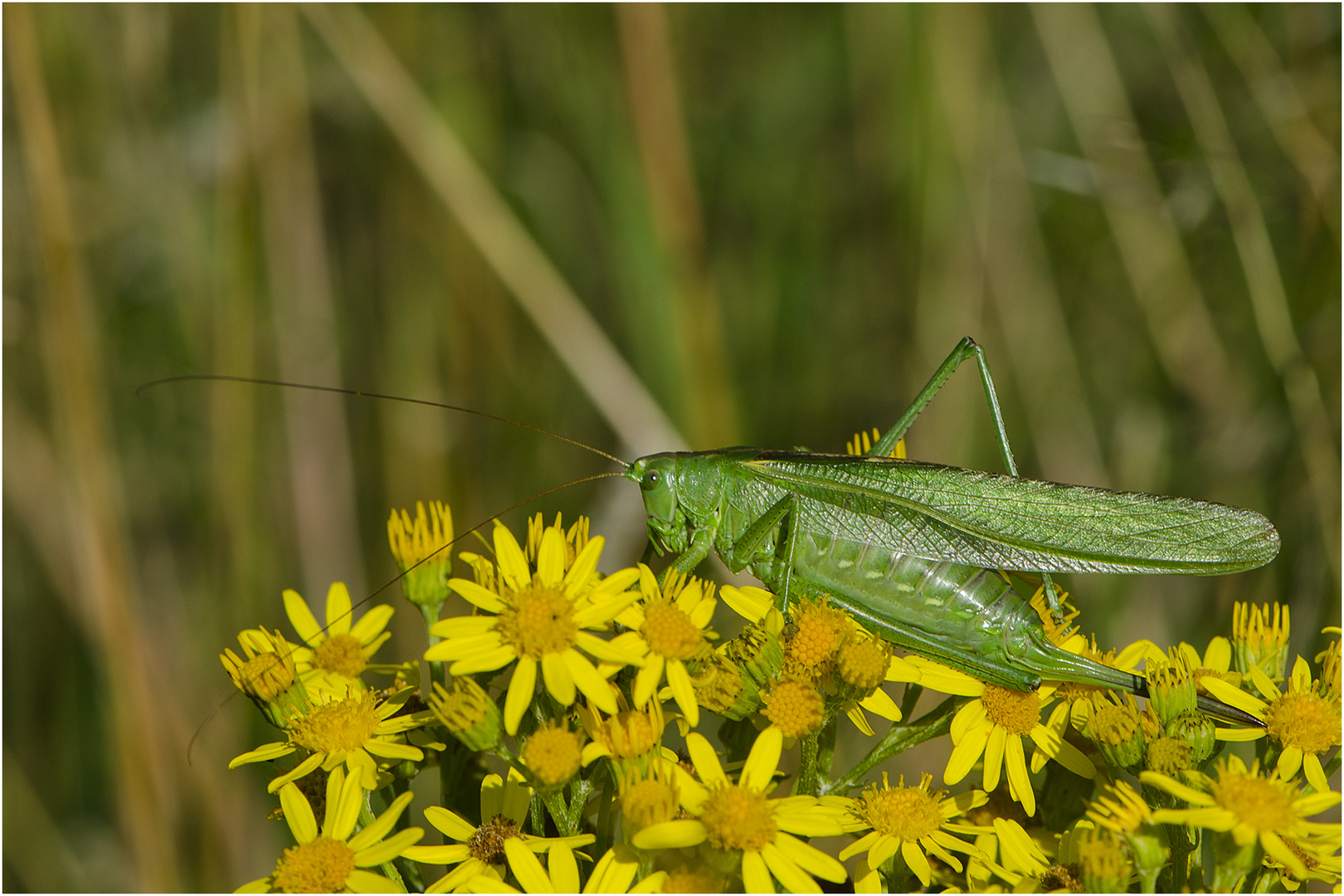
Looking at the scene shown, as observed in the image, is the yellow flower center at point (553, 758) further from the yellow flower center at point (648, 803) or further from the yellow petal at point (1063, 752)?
the yellow petal at point (1063, 752)

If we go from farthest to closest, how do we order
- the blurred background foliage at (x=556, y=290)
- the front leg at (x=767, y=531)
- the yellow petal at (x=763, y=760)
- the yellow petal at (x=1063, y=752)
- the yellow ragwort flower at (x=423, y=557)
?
1. the blurred background foliage at (x=556, y=290)
2. the front leg at (x=767, y=531)
3. the yellow ragwort flower at (x=423, y=557)
4. the yellow petal at (x=1063, y=752)
5. the yellow petal at (x=763, y=760)

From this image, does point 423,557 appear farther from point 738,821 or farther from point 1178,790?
point 1178,790

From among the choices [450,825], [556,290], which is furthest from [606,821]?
[556,290]

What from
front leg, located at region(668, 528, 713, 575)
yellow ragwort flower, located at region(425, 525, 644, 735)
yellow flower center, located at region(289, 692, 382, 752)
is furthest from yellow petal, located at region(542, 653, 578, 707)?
front leg, located at region(668, 528, 713, 575)

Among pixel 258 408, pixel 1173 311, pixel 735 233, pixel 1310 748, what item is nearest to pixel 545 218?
pixel 735 233

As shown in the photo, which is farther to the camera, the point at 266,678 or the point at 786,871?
the point at 266,678

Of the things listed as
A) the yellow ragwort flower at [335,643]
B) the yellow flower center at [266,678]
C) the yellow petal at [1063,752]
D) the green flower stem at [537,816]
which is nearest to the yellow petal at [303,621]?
the yellow ragwort flower at [335,643]

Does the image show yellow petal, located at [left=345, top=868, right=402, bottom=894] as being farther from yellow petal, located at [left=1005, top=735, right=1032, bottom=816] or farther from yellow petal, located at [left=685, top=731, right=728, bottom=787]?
yellow petal, located at [left=1005, top=735, right=1032, bottom=816]
